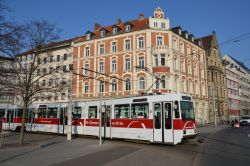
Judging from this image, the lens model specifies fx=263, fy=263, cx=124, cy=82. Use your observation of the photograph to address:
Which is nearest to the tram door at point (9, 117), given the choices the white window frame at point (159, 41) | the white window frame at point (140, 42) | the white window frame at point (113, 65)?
the white window frame at point (113, 65)

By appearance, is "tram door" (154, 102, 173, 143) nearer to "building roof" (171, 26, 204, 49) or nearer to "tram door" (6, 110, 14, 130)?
"tram door" (6, 110, 14, 130)

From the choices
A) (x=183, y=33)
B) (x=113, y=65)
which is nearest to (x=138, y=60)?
(x=113, y=65)

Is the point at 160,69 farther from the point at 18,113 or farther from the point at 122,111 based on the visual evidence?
the point at 122,111

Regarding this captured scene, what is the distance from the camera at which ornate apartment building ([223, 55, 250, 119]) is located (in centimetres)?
6949

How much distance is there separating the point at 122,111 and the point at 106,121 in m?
1.72

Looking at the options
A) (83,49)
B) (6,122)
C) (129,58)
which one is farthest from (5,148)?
(83,49)

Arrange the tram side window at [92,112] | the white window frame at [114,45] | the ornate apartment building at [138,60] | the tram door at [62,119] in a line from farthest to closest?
the white window frame at [114,45], the ornate apartment building at [138,60], the tram door at [62,119], the tram side window at [92,112]

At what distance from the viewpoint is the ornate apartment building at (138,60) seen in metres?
37.8

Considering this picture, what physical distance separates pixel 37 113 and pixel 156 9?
2420cm

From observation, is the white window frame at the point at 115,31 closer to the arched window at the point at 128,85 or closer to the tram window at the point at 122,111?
the arched window at the point at 128,85

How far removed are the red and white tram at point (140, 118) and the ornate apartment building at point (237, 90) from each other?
52011 millimetres

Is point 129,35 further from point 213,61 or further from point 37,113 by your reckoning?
point 213,61

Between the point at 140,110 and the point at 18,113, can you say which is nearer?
the point at 140,110

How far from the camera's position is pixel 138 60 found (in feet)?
127
